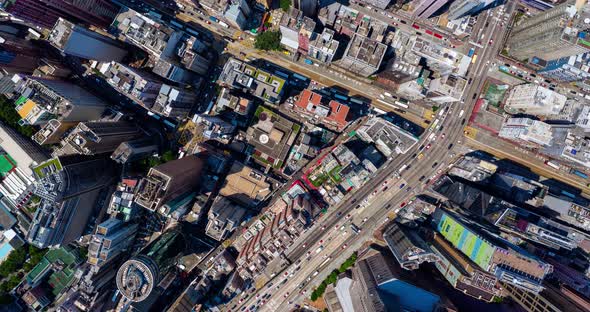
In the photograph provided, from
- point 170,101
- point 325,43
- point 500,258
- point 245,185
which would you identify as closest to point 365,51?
point 325,43

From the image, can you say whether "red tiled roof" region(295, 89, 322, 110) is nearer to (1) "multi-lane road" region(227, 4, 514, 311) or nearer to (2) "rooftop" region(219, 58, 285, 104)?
(2) "rooftop" region(219, 58, 285, 104)

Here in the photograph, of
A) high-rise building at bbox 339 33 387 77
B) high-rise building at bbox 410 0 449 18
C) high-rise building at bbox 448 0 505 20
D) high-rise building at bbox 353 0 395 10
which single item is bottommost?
high-rise building at bbox 339 33 387 77

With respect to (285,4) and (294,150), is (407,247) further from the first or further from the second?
(285,4)

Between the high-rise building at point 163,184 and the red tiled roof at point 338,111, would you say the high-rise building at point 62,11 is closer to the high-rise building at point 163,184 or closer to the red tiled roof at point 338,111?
the high-rise building at point 163,184

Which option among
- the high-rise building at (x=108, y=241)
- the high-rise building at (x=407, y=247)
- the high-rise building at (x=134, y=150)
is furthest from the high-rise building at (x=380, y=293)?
the high-rise building at (x=134, y=150)

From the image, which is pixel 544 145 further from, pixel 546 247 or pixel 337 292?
pixel 337 292

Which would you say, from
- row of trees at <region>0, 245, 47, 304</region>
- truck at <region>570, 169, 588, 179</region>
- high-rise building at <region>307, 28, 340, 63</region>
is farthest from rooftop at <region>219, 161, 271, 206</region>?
truck at <region>570, 169, 588, 179</region>
